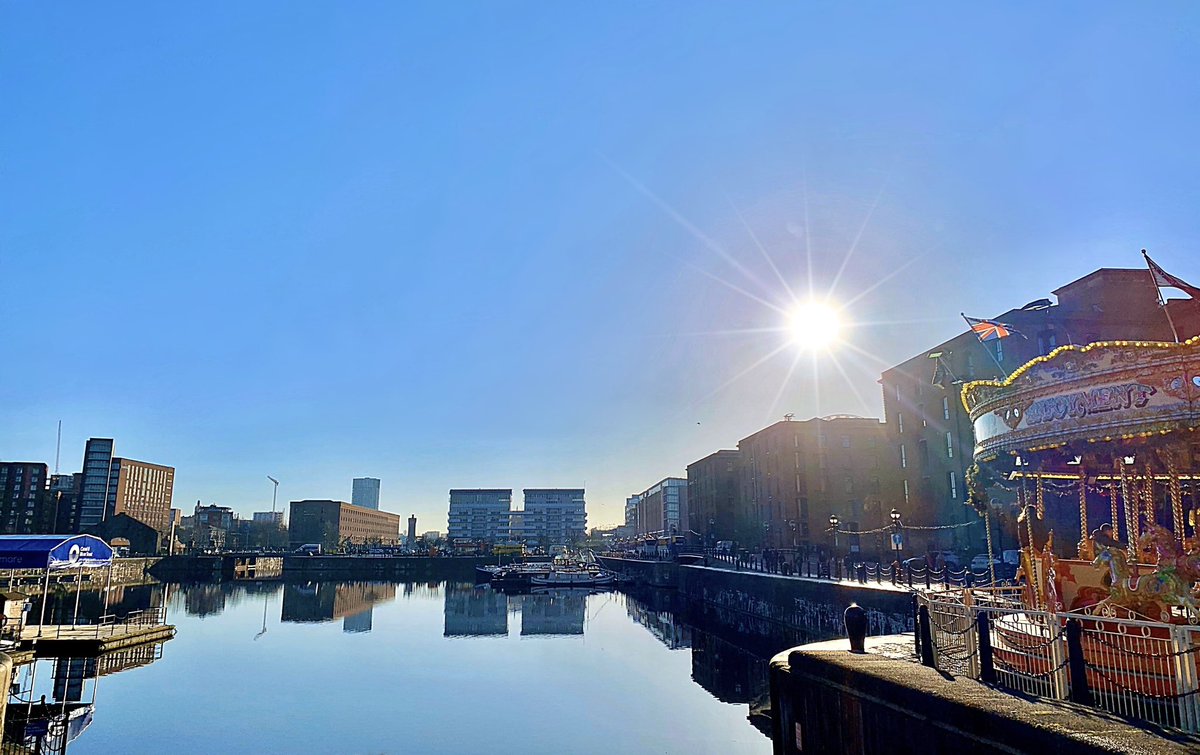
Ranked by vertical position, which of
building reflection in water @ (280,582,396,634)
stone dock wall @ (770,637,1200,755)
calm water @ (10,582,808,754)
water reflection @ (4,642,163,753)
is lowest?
building reflection in water @ (280,582,396,634)

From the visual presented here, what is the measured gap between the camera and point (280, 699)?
28.4 meters

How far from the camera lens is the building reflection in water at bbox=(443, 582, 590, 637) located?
51.6 metres

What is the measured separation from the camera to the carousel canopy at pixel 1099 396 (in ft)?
35.0

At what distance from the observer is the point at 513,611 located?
64.3 meters

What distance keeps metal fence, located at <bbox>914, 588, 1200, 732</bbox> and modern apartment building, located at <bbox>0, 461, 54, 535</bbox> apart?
164m

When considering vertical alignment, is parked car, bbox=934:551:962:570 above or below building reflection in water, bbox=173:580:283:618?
above

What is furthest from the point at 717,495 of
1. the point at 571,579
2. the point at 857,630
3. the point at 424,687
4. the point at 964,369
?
the point at 857,630

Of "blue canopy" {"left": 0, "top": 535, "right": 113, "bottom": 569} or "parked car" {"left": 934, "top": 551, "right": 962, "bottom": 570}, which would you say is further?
"parked car" {"left": 934, "top": 551, "right": 962, "bottom": 570}

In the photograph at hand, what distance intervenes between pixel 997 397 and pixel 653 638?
3731 cm

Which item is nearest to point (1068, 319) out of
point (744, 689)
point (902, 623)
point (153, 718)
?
point (902, 623)

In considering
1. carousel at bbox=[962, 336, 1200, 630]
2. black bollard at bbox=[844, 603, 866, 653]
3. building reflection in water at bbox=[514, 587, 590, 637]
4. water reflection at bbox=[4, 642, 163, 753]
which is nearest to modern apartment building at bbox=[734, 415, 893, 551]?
building reflection in water at bbox=[514, 587, 590, 637]

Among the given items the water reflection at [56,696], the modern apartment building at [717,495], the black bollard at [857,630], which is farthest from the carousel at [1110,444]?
the modern apartment building at [717,495]

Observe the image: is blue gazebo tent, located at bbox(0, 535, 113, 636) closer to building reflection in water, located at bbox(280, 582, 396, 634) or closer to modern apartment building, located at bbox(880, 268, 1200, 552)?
building reflection in water, located at bbox(280, 582, 396, 634)

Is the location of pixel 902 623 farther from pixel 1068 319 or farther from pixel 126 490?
pixel 126 490
